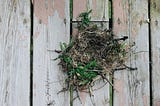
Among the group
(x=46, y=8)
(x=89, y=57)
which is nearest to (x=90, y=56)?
(x=89, y=57)

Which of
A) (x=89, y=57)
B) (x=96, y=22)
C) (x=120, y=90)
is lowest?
(x=120, y=90)

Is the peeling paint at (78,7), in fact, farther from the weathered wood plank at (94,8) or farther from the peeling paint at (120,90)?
the peeling paint at (120,90)

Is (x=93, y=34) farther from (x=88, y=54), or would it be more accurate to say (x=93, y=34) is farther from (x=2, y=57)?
(x=2, y=57)

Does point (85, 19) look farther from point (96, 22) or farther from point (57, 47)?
point (57, 47)

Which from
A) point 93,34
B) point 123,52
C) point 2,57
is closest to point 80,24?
point 93,34

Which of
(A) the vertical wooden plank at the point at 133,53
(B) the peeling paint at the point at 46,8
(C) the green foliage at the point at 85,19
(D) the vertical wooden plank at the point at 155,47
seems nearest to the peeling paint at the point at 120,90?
(A) the vertical wooden plank at the point at 133,53

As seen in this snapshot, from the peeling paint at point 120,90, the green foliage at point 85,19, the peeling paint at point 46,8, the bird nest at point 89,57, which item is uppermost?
the peeling paint at point 46,8
